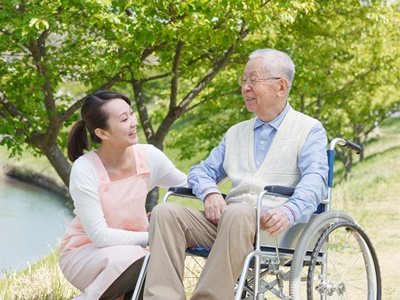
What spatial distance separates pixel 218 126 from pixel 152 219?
10.4m

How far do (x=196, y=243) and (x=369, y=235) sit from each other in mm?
4665

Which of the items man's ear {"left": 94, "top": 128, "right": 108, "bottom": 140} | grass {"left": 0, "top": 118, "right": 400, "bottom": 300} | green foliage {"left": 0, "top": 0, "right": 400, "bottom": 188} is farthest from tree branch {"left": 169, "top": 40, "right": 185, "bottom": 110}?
man's ear {"left": 94, "top": 128, "right": 108, "bottom": 140}

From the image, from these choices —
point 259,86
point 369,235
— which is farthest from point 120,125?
point 369,235

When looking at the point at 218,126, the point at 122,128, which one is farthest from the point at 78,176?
the point at 218,126

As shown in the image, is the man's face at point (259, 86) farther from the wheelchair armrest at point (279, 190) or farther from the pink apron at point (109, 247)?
the pink apron at point (109, 247)

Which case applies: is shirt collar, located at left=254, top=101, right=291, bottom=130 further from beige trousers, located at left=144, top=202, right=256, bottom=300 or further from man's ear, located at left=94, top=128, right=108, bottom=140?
man's ear, located at left=94, top=128, right=108, bottom=140

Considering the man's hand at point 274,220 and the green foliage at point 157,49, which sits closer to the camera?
the man's hand at point 274,220

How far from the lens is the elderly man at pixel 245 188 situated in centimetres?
288

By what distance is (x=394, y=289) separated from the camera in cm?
487

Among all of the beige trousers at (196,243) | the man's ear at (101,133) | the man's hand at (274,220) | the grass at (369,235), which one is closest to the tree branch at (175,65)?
the grass at (369,235)

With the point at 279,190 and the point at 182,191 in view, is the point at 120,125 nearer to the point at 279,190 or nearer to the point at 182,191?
the point at 182,191

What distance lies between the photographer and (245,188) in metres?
3.24

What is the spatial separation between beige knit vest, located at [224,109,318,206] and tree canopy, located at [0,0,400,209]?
3.29 metres

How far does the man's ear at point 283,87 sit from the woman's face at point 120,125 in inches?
26.8
